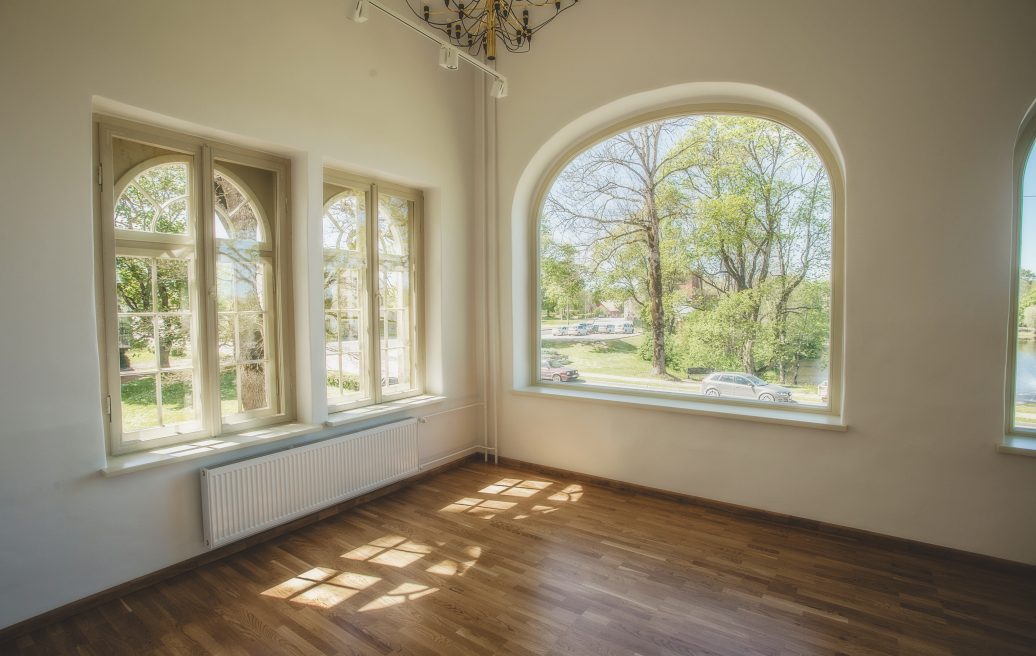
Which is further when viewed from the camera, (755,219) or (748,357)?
(748,357)

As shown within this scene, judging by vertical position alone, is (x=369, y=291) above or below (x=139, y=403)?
above

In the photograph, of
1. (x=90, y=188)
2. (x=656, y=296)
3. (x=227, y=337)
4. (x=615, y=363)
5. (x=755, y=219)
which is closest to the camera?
(x=90, y=188)

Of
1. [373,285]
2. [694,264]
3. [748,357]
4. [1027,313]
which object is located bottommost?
[748,357]

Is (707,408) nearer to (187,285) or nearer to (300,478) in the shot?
(300,478)

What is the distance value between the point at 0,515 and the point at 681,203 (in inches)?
186

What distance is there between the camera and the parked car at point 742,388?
4.10 meters

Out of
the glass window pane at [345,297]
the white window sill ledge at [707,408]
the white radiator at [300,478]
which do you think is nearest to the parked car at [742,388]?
the white window sill ledge at [707,408]

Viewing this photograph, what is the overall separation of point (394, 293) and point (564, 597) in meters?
2.94

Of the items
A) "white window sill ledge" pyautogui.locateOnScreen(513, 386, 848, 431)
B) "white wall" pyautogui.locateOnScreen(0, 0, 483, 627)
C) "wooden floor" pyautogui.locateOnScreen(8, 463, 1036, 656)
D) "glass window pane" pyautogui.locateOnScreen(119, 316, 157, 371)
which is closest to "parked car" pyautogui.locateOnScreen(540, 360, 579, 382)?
"white window sill ledge" pyautogui.locateOnScreen(513, 386, 848, 431)

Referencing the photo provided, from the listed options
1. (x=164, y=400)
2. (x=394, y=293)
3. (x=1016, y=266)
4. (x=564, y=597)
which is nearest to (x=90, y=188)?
(x=164, y=400)

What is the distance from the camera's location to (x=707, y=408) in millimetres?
4141

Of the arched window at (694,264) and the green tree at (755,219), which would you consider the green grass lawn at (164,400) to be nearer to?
the arched window at (694,264)

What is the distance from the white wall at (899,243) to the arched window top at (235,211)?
119 inches

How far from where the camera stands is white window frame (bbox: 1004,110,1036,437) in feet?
10.3
